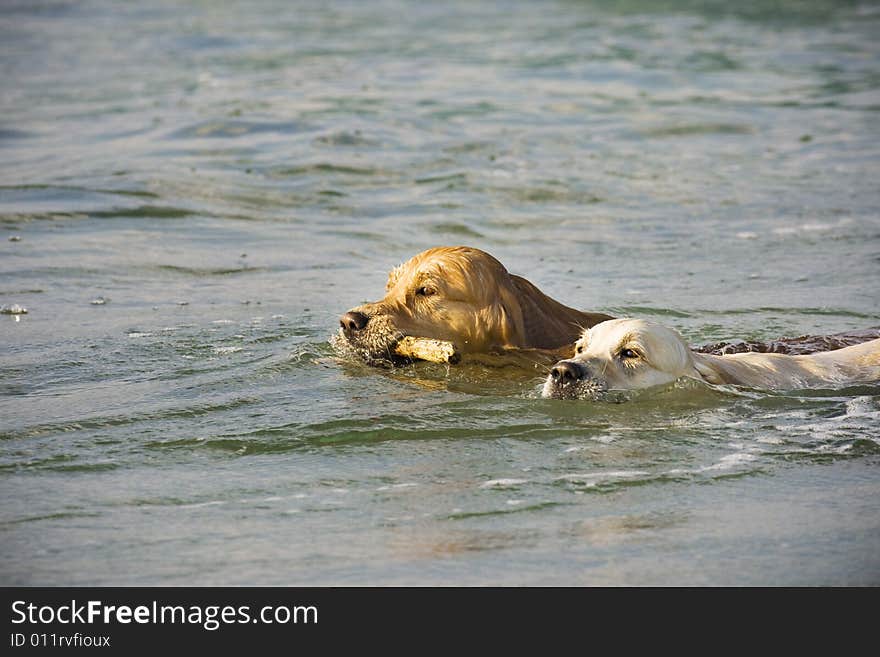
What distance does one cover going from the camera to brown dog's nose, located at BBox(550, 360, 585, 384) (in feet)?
22.4

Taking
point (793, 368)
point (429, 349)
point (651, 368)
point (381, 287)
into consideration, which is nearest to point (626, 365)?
point (651, 368)

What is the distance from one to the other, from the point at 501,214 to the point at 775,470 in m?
7.06

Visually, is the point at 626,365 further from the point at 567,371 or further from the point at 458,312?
the point at 458,312

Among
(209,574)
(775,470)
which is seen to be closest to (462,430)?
(775,470)

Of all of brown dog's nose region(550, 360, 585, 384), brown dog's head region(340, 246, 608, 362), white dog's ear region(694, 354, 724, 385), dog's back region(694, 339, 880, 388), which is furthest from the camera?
brown dog's head region(340, 246, 608, 362)

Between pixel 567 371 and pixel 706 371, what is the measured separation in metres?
0.75

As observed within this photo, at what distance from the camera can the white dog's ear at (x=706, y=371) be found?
22.9ft

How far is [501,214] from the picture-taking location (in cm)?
1280

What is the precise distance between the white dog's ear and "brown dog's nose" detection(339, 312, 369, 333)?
1841mm

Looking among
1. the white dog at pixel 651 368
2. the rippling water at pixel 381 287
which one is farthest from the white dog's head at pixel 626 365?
the rippling water at pixel 381 287

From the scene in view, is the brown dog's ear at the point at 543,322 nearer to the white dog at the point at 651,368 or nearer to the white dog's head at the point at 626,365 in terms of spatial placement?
the white dog at the point at 651,368

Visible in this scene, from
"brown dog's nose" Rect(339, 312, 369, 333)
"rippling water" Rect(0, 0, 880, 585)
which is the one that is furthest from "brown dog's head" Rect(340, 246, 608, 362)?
"rippling water" Rect(0, 0, 880, 585)

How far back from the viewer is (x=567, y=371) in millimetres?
6828

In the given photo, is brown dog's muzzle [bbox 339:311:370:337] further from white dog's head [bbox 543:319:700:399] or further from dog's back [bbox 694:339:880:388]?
dog's back [bbox 694:339:880:388]
